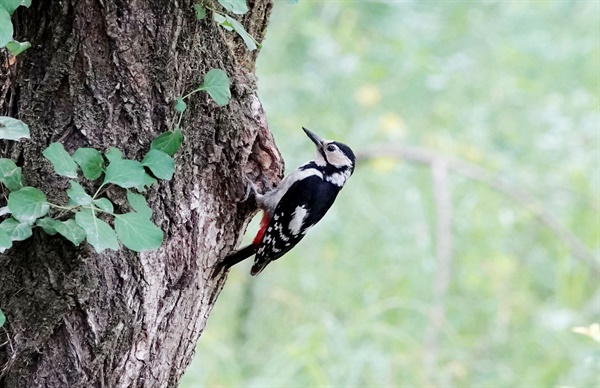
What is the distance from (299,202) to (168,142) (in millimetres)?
1420

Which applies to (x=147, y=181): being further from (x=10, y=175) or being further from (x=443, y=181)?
(x=443, y=181)

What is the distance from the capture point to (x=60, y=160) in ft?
5.16

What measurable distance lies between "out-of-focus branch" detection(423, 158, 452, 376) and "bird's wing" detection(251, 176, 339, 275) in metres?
1.59

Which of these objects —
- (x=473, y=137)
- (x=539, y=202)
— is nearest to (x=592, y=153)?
(x=539, y=202)

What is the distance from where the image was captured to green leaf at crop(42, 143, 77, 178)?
155 cm

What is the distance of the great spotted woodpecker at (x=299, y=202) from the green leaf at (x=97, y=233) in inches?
44.5

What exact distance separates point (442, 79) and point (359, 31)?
73 cm

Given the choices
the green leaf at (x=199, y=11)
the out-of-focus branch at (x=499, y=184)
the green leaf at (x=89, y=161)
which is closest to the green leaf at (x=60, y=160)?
the green leaf at (x=89, y=161)

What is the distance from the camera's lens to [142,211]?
1.68m

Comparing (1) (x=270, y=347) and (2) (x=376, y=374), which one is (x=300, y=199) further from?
(1) (x=270, y=347)

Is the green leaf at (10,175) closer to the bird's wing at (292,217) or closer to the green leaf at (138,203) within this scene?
the green leaf at (138,203)

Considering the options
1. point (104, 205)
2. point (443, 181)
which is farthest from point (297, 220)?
point (443, 181)

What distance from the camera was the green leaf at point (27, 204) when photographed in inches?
61.7

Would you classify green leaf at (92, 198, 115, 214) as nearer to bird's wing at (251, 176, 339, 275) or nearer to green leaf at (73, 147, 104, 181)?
green leaf at (73, 147, 104, 181)
